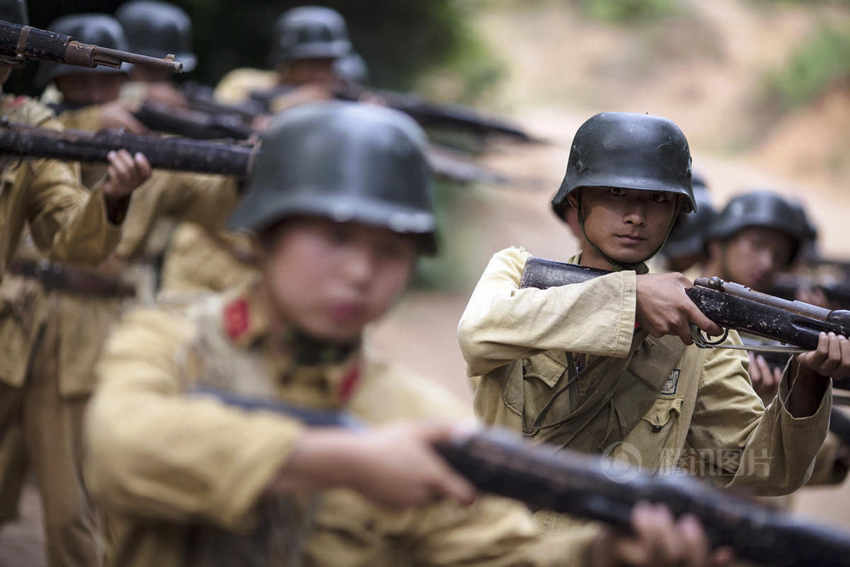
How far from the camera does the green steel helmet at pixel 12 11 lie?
14.0 ft

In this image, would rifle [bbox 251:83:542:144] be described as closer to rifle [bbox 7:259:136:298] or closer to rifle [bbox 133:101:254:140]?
rifle [bbox 133:101:254:140]

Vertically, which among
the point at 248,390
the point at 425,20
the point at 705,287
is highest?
the point at 425,20

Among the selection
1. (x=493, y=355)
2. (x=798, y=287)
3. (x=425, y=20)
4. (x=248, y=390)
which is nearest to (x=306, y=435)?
(x=248, y=390)

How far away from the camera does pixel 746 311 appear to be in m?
3.62

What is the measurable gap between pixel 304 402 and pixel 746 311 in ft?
5.94

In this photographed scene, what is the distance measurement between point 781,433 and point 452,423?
1.72 meters

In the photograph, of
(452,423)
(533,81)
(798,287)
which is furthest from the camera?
(533,81)

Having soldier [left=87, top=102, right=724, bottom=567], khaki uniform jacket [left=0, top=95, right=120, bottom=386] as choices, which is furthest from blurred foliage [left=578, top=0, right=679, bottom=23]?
soldier [left=87, top=102, right=724, bottom=567]

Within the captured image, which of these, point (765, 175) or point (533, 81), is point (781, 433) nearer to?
point (765, 175)

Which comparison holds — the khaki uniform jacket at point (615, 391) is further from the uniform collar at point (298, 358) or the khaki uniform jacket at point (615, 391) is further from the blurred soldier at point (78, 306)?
the blurred soldier at point (78, 306)

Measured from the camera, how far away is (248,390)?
2.40 m

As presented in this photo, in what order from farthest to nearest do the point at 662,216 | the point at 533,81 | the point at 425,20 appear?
the point at 533,81 < the point at 425,20 < the point at 662,216

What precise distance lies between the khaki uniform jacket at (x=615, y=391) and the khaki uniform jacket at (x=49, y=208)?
1771 mm

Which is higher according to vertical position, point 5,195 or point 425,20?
point 425,20
